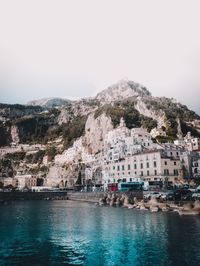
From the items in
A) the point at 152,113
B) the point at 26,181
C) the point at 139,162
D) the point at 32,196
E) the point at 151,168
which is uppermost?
the point at 152,113

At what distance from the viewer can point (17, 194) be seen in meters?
131

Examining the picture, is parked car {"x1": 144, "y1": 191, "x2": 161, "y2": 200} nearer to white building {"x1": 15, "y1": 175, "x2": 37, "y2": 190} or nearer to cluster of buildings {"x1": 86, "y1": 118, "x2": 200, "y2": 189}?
cluster of buildings {"x1": 86, "y1": 118, "x2": 200, "y2": 189}

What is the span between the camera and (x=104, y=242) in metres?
38.9

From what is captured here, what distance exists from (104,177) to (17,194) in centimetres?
3810

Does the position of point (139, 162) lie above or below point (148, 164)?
above

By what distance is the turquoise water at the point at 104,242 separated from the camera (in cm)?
3108

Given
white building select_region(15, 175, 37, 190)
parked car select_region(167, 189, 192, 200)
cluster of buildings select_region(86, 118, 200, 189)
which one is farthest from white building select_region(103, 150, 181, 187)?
white building select_region(15, 175, 37, 190)

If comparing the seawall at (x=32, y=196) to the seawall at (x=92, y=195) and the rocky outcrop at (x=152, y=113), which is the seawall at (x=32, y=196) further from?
the rocky outcrop at (x=152, y=113)

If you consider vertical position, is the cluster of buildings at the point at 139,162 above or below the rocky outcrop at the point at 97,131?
below

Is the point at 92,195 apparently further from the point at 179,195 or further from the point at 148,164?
the point at 179,195

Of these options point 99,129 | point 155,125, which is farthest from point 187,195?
point 99,129

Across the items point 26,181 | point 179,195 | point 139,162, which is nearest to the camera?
point 179,195

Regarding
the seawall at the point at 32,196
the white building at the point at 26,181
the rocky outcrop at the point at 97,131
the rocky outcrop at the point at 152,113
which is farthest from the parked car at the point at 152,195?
the white building at the point at 26,181

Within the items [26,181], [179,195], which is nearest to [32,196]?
[26,181]
